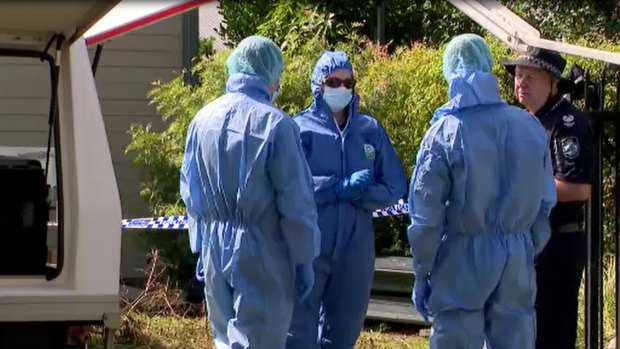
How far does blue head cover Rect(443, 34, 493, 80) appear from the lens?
545 centimetres

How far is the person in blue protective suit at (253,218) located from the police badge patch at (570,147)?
1.39m

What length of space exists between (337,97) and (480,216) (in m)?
1.38

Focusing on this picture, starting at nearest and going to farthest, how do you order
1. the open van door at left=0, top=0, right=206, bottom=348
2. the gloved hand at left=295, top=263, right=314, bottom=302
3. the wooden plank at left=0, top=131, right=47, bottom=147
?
1. the open van door at left=0, top=0, right=206, bottom=348
2. the gloved hand at left=295, top=263, right=314, bottom=302
3. the wooden plank at left=0, top=131, right=47, bottom=147

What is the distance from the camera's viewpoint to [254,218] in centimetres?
505

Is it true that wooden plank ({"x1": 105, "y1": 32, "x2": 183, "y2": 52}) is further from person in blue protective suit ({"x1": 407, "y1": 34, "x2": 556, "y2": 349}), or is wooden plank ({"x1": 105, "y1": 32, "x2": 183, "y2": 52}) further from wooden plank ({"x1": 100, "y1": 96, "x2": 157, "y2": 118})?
person in blue protective suit ({"x1": 407, "y1": 34, "x2": 556, "y2": 349})

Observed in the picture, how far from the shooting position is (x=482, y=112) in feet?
17.4

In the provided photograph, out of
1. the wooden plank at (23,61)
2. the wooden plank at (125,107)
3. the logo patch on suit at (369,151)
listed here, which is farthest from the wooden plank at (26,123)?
the wooden plank at (125,107)

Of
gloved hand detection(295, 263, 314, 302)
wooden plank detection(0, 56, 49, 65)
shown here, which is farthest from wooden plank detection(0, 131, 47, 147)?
gloved hand detection(295, 263, 314, 302)

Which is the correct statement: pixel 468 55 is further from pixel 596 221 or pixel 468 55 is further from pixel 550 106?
pixel 596 221

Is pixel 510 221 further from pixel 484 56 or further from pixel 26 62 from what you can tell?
pixel 26 62

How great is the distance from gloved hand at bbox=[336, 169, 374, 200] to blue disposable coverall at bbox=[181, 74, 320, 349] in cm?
87

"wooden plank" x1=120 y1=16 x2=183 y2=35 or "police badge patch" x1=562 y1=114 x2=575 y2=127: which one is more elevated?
"wooden plank" x1=120 y1=16 x2=183 y2=35

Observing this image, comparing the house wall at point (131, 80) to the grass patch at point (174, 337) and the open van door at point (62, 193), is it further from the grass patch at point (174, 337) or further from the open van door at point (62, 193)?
the open van door at point (62, 193)

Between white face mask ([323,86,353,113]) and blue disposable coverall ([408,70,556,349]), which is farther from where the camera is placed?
white face mask ([323,86,353,113])
